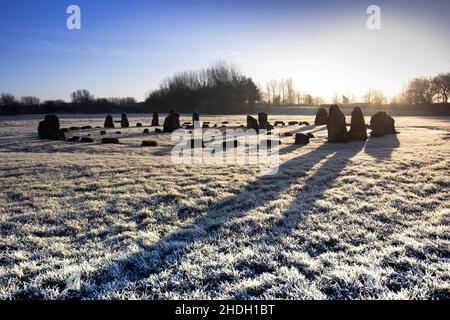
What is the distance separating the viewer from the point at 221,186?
9.04 metres

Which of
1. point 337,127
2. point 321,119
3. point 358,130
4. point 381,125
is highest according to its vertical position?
point 321,119

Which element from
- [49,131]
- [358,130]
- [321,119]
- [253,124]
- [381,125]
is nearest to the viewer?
[358,130]

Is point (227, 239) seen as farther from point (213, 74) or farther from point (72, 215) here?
point (213, 74)

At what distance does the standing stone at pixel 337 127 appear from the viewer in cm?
1889

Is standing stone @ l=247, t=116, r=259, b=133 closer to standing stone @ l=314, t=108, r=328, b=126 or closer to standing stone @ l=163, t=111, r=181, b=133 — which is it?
standing stone @ l=163, t=111, r=181, b=133

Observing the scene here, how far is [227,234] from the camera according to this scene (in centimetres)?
562

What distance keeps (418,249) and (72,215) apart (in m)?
6.74

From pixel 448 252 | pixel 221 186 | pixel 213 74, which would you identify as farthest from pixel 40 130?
pixel 213 74

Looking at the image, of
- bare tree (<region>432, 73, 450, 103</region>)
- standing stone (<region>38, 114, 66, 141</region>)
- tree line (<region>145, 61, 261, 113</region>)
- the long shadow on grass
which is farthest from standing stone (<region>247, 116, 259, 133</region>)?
bare tree (<region>432, 73, 450, 103</region>)

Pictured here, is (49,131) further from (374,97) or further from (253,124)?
(374,97)

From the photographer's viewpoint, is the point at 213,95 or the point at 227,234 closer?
the point at 227,234

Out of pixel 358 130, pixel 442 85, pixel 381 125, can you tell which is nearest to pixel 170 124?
pixel 358 130

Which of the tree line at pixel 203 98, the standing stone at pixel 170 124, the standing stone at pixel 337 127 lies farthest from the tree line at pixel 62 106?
the standing stone at pixel 337 127

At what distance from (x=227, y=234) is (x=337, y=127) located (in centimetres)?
1542
